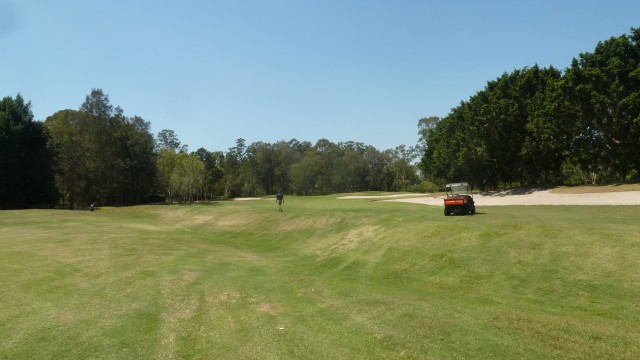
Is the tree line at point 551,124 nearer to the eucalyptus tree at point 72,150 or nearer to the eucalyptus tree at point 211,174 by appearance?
the eucalyptus tree at point 211,174

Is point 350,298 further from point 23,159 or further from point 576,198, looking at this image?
point 23,159

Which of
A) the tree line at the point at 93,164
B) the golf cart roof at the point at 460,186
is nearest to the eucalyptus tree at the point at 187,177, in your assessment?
the tree line at the point at 93,164

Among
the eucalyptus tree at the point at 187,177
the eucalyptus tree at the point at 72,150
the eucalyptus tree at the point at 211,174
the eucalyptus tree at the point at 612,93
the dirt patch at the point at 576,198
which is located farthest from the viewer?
the eucalyptus tree at the point at 211,174

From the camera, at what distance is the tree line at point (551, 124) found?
150 feet

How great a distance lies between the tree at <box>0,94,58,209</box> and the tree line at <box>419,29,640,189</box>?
70.1 metres

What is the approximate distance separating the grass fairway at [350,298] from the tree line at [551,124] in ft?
117

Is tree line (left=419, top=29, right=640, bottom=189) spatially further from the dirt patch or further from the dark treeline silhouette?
the dirt patch

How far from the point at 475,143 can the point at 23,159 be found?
75367 mm

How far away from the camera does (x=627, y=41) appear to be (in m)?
45.6

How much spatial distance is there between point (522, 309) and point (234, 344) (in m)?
7.52

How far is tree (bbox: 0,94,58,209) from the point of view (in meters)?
71.4

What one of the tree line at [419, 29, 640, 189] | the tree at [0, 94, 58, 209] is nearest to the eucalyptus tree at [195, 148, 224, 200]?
the tree at [0, 94, 58, 209]

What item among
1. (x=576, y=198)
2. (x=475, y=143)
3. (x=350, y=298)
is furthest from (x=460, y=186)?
(x=475, y=143)

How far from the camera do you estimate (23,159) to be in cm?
7331
